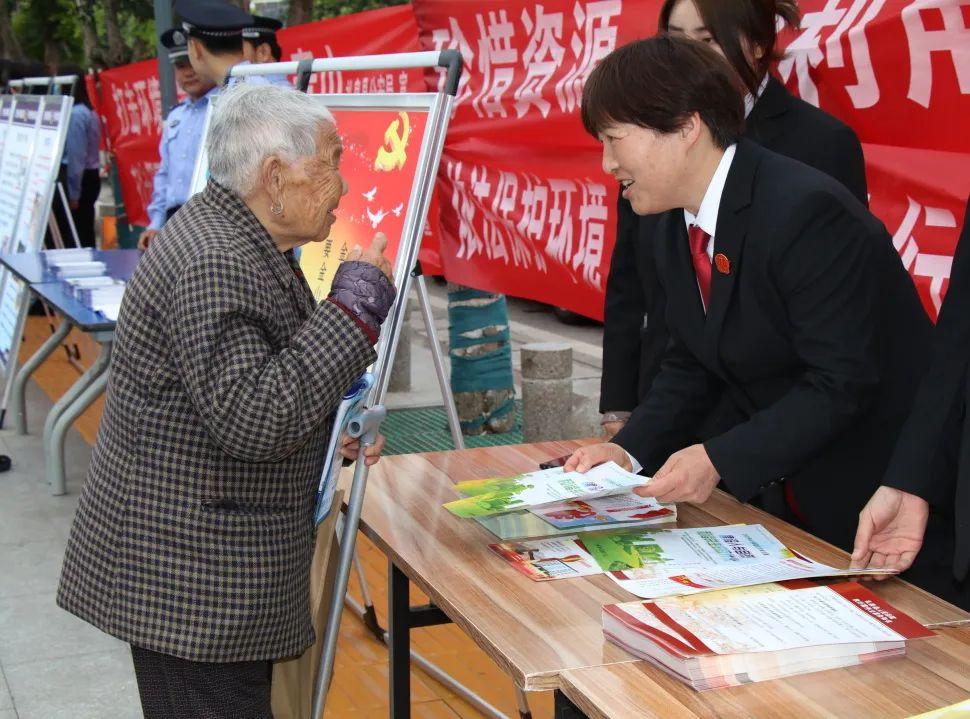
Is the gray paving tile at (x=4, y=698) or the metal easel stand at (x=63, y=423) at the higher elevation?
the metal easel stand at (x=63, y=423)

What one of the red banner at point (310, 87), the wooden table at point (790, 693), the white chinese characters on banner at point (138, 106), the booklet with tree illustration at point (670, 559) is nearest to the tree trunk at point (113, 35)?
the red banner at point (310, 87)

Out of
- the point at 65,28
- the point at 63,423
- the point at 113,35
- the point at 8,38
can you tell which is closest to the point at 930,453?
the point at 63,423

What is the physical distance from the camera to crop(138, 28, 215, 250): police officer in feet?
19.4

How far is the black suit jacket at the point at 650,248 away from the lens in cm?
267

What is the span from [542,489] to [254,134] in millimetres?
838

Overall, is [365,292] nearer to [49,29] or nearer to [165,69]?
[165,69]

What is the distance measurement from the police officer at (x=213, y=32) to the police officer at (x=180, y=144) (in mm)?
333

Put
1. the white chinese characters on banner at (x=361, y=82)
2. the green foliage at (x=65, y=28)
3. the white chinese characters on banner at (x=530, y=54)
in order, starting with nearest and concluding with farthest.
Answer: the white chinese characters on banner at (x=530, y=54) < the white chinese characters on banner at (x=361, y=82) < the green foliage at (x=65, y=28)

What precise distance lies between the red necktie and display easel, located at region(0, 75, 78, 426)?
5183 mm

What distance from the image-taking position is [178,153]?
611 cm

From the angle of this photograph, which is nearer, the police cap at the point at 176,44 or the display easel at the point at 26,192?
the police cap at the point at 176,44

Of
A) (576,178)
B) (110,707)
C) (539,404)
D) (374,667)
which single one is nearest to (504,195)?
(576,178)

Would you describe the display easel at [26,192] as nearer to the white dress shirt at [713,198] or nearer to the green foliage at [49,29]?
the white dress shirt at [713,198]

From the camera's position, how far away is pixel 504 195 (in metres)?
5.07
